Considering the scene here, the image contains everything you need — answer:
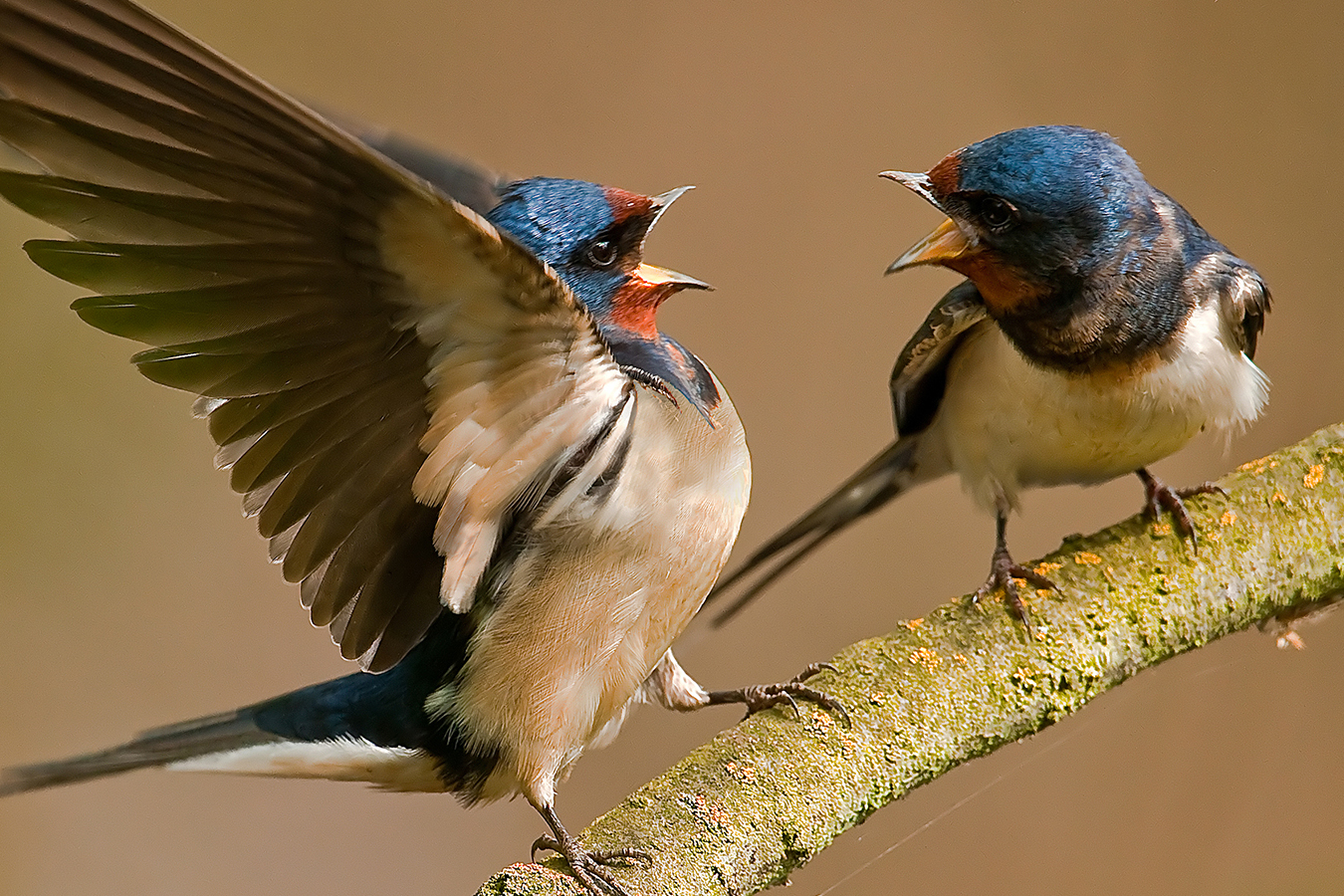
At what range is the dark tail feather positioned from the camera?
1.16 m

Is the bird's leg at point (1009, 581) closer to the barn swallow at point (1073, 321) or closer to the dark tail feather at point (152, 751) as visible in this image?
the barn swallow at point (1073, 321)

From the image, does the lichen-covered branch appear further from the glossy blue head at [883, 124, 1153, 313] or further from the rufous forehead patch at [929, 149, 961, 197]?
the rufous forehead patch at [929, 149, 961, 197]

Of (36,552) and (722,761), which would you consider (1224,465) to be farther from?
(36,552)

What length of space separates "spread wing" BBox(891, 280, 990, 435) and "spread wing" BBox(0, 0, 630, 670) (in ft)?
2.11

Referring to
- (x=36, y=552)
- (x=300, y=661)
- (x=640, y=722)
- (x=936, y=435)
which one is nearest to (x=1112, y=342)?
(x=936, y=435)

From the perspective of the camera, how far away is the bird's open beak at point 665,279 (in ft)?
4.10

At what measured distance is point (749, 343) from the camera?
2.57m

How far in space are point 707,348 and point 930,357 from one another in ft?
3.23

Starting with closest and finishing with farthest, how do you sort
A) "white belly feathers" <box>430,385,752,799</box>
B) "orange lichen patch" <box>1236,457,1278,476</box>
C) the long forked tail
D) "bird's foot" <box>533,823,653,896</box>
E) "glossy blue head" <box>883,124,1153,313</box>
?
"bird's foot" <box>533,823,653,896</box> → "white belly feathers" <box>430,385,752,799</box> → "glossy blue head" <box>883,124,1153,313</box> → "orange lichen patch" <box>1236,457,1278,476</box> → the long forked tail

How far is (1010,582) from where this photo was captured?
1.32 m

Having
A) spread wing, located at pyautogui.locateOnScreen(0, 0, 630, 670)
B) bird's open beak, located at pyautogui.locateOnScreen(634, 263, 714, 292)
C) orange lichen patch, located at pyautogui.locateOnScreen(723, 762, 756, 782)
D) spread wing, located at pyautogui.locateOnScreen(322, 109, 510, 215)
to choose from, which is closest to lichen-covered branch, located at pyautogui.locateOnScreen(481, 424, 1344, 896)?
orange lichen patch, located at pyautogui.locateOnScreen(723, 762, 756, 782)

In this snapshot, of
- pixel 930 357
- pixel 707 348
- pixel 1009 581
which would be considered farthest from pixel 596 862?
pixel 707 348

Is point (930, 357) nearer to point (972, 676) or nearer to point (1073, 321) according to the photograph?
point (1073, 321)

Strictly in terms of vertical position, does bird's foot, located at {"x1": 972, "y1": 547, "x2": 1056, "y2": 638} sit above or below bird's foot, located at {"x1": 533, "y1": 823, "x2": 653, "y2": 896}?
below
